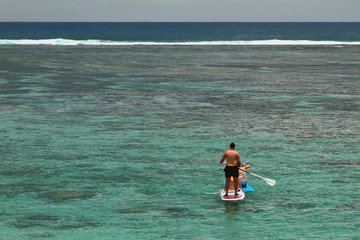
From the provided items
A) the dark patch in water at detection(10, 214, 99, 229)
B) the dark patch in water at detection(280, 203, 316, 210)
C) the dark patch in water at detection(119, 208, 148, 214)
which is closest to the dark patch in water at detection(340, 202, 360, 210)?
the dark patch in water at detection(280, 203, 316, 210)

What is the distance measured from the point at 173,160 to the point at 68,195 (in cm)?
460

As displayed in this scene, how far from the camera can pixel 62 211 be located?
1453 centimetres

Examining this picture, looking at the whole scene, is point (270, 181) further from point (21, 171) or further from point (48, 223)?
point (21, 171)

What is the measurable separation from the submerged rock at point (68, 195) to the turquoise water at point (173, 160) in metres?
0.05

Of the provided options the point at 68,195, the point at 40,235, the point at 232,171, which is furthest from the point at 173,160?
the point at 40,235

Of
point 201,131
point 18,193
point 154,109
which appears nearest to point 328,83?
point 154,109

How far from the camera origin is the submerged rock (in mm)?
15555

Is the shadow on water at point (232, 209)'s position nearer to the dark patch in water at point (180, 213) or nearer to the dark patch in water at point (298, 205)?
the dark patch in water at point (180, 213)

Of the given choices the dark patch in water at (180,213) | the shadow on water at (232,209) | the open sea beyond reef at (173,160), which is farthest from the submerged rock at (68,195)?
the shadow on water at (232,209)

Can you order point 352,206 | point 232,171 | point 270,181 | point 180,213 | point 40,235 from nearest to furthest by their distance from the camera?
1. point 40,235
2. point 180,213
3. point 232,171
4. point 352,206
5. point 270,181

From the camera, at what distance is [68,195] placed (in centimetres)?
1574

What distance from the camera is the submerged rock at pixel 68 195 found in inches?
612

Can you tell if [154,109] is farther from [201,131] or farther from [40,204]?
[40,204]

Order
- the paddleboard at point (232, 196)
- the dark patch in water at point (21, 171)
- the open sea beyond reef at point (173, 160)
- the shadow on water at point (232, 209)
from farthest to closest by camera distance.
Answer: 1. the dark patch in water at point (21, 171)
2. the paddleboard at point (232, 196)
3. the shadow on water at point (232, 209)
4. the open sea beyond reef at point (173, 160)
